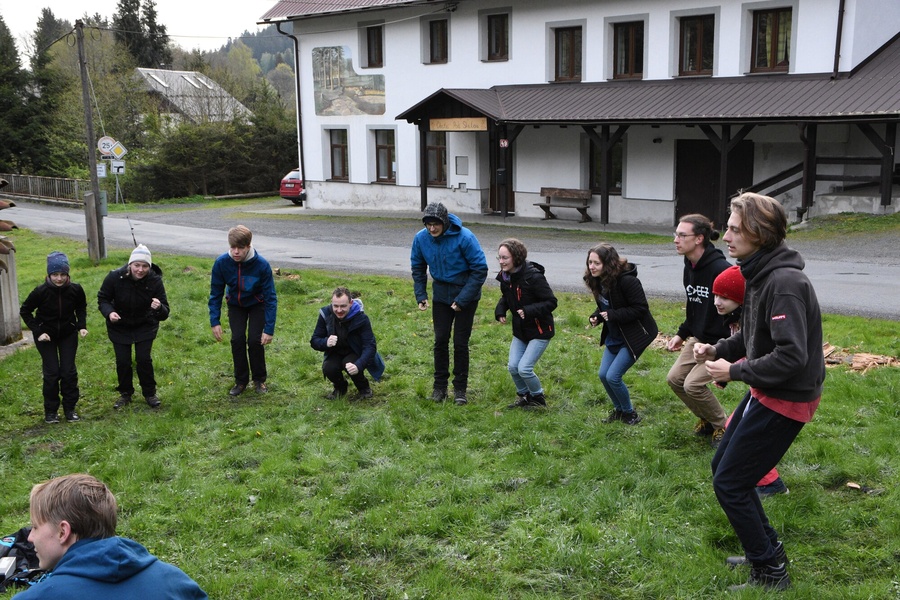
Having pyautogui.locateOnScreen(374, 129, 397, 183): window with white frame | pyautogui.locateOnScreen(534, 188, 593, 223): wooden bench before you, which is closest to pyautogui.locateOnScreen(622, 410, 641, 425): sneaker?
pyautogui.locateOnScreen(534, 188, 593, 223): wooden bench

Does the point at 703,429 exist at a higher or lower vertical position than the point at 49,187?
lower

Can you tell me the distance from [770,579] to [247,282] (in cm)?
578

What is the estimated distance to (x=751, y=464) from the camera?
4320 millimetres

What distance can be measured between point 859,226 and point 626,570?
59.9ft

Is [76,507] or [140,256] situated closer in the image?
[76,507]

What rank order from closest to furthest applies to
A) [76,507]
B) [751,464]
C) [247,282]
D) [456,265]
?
[76,507] < [751,464] < [456,265] < [247,282]

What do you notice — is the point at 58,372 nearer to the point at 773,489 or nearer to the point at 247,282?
the point at 247,282

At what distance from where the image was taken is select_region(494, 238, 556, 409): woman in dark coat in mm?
7719

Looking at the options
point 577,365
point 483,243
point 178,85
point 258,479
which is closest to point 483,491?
point 258,479

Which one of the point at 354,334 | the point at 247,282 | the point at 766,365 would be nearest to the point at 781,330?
the point at 766,365

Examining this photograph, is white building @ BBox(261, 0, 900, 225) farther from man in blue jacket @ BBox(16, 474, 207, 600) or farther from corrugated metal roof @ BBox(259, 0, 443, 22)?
man in blue jacket @ BBox(16, 474, 207, 600)

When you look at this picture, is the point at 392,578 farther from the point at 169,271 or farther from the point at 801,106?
the point at 801,106

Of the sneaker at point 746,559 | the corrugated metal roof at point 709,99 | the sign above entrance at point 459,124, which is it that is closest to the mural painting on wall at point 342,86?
the sign above entrance at point 459,124

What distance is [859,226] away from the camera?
20.7 m
